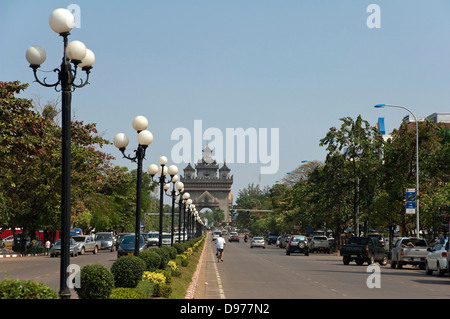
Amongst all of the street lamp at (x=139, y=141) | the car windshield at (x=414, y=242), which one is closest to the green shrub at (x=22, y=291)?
the street lamp at (x=139, y=141)

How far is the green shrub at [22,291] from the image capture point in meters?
7.85

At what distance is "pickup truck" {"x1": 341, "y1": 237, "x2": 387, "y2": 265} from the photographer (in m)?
39.9

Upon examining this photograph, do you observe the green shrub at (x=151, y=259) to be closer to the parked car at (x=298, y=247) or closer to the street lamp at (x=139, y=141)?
the street lamp at (x=139, y=141)

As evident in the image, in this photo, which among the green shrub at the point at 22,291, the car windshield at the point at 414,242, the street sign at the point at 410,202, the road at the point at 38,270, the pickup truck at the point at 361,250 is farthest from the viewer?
the street sign at the point at 410,202

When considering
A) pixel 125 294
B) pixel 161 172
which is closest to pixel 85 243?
pixel 161 172

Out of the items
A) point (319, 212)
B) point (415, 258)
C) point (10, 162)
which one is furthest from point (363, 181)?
point (10, 162)

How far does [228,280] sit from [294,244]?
115 ft

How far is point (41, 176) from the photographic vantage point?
160 ft

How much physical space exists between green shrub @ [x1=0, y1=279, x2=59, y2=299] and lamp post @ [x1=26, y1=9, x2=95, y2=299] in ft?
7.86

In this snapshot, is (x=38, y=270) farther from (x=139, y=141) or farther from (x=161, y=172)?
(x=139, y=141)

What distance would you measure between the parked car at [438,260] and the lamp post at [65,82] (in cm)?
2127

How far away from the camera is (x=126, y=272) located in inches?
600
